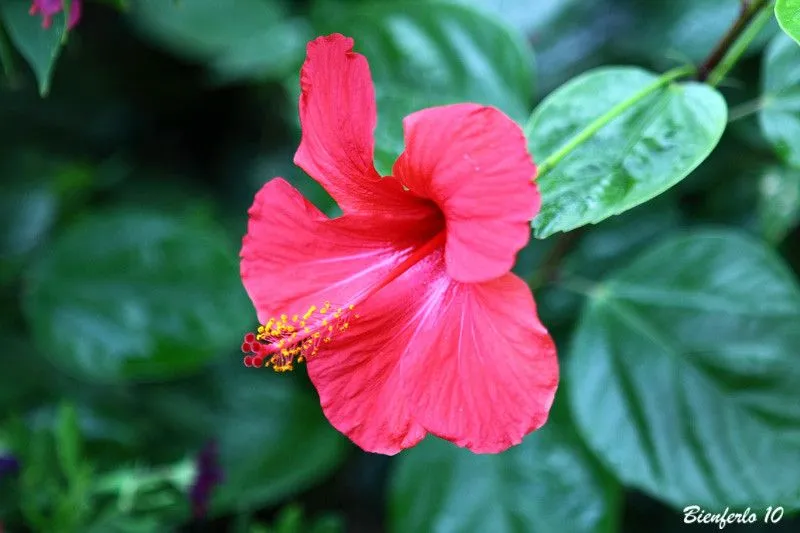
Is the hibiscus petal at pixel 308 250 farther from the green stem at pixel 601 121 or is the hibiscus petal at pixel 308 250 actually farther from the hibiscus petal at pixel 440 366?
the green stem at pixel 601 121

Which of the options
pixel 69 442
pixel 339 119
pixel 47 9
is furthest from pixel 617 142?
pixel 69 442

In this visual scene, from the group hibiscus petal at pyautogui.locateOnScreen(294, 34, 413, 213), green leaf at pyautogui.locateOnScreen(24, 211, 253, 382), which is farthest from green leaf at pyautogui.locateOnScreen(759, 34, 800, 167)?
green leaf at pyautogui.locateOnScreen(24, 211, 253, 382)

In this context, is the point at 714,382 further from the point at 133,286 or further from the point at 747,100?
the point at 133,286

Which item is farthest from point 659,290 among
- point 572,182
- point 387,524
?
point 387,524

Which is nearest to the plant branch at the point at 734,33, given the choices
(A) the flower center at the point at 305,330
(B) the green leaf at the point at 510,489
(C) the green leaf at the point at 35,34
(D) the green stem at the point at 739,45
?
(D) the green stem at the point at 739,45

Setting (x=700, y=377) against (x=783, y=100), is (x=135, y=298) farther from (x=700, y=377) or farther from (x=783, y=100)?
(x=783, y=100)

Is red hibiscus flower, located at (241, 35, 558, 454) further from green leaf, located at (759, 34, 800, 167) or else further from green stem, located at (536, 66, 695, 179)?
green leaf, located at (759, 34, 800, 167)
